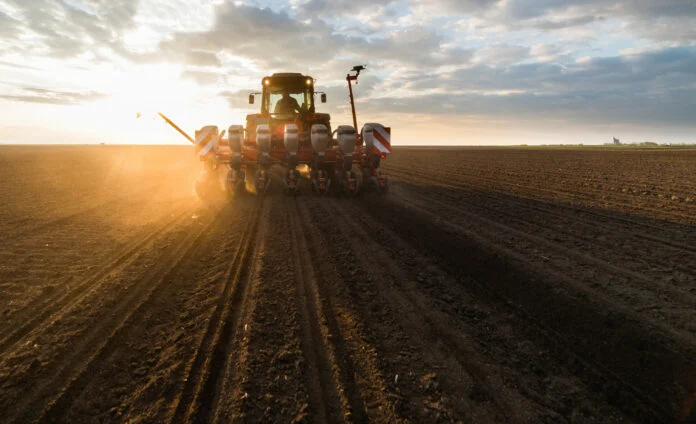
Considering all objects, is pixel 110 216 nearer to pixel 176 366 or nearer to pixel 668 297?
pixel 176 366

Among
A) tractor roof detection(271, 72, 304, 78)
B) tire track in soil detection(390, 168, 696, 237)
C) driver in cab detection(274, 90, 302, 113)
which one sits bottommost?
tire track in soil detection(390, 168, 696, 237)

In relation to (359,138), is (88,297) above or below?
below

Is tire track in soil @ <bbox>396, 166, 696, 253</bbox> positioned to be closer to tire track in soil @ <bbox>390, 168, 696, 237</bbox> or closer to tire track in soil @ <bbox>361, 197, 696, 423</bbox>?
tire track in soil @ <bbox>390, 168, 696, 237</bbox>

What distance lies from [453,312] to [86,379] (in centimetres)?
332

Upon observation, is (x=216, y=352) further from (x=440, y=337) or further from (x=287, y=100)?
(x=287, y=100)

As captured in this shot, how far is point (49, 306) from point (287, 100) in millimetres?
10620

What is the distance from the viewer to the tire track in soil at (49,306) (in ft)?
11.9

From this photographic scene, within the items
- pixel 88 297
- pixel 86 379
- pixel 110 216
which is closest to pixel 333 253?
pixel 88 297

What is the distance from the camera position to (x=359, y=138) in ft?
42.5

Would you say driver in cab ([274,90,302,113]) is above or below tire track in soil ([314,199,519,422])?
above

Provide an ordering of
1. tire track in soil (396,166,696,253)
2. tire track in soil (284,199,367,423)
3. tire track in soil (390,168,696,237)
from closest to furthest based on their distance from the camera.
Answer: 1. tire track in soil (284,199,367,423)
2. tire track in soil (396,166,696,253)
3. tire track in soil (390,168,696,237)

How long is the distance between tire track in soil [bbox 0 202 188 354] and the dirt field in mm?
27

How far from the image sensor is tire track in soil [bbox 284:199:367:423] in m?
2.58

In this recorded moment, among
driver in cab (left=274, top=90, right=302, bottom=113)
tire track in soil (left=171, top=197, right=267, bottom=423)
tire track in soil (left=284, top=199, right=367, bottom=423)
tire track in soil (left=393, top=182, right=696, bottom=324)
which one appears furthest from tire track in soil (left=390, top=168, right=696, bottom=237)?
tire track in soil (left=171, top=197, right=267, bottom=423)
